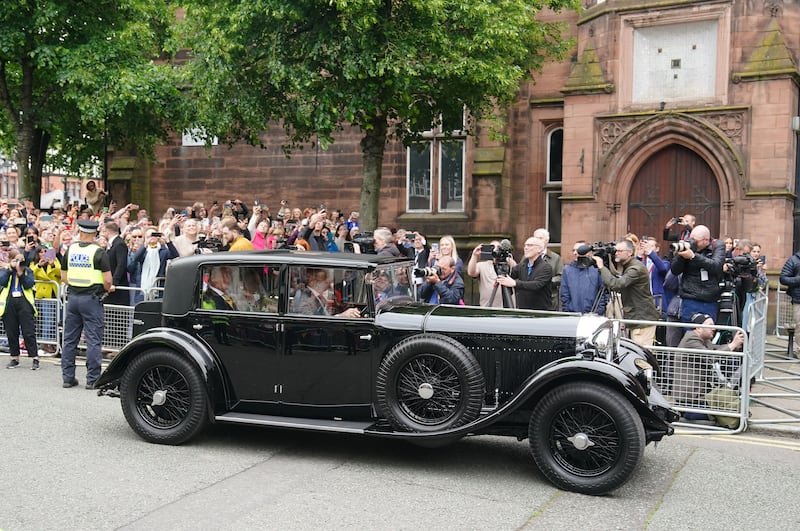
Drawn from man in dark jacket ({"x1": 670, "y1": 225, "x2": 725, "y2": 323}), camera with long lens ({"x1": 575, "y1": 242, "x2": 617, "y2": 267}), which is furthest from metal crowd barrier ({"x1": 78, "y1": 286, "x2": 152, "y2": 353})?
man in dark jacket ({"x1": 670, "y1": 225, "x2": 725, "y2": 323})

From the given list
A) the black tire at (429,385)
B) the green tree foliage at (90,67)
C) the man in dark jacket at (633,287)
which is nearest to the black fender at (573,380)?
the black tire at (429,385)

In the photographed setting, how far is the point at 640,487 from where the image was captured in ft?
20.5

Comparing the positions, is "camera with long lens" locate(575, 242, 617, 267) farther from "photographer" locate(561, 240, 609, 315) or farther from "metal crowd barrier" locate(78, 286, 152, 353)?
"metal crowd barrier" locate(78, 286, 152, 353)

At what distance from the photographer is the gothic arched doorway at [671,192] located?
16.1 metres

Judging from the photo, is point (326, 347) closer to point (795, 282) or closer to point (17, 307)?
point (17, 307)

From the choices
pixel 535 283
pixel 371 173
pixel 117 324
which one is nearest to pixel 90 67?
pixel 371 173

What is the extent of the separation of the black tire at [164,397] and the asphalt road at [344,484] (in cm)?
16

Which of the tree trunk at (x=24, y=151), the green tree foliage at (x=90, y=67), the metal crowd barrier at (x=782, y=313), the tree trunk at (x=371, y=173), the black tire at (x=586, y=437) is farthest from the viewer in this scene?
the tree trunk at (x=24, y=151)

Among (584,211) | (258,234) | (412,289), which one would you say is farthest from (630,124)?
(412,289)

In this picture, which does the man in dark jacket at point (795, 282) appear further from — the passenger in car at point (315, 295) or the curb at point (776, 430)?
the passenger in car at point (315, 295)

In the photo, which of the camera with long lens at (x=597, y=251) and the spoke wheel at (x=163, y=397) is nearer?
the spoke wheel at (x=163, y=397)

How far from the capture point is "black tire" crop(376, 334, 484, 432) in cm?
628

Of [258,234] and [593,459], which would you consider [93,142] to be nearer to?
[258,234]

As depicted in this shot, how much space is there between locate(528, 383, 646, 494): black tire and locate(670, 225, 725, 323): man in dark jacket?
13.2 feet
